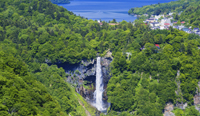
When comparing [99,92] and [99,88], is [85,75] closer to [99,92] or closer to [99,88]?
[99,88]

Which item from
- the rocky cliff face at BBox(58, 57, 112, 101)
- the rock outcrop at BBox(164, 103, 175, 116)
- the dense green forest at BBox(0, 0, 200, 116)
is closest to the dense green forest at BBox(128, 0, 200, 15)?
the dense green forest at BBox(0, 0, 200, 116)

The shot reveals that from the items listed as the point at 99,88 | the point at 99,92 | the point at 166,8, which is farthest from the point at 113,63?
the point at 166,8

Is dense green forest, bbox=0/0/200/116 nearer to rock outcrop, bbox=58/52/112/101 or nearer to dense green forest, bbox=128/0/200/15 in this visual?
rock outcrop, bbox=58/52/112/101

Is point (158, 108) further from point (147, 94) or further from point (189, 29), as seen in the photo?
point (189, 29)

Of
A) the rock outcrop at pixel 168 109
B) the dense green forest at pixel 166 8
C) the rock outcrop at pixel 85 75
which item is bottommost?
the rock outcrop at pixel 168 109

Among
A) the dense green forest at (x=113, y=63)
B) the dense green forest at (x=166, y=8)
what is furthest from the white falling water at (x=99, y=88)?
the dense green forest at (x=166, y=8)

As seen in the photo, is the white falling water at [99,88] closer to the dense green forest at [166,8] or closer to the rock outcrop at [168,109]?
the rock outcrop at [168,109]
